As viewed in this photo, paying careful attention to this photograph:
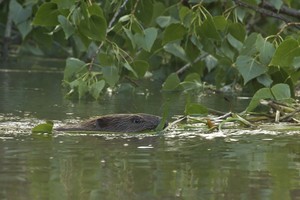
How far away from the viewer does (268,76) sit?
28.6 ft

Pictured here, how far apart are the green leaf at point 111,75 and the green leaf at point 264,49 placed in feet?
3.67

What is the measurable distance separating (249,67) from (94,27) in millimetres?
1348

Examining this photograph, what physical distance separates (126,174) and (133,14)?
2868 millimetres

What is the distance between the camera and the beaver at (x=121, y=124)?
7.78m

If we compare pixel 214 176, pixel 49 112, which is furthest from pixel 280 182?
pixel 49 112

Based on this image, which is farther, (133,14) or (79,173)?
(133,14)

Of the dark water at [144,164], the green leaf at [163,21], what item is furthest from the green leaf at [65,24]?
the green leaf at [163,21]

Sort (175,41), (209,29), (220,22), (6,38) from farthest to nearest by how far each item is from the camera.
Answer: (6,38) → (175,41) → (220,22) → (209,29)

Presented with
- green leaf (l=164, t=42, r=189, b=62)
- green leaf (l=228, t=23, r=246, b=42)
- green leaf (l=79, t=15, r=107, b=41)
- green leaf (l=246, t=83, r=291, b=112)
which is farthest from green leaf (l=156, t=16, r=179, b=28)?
green leaf (l=246, t=83, r=291, b=112)

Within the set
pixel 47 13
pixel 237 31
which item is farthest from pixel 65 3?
pixel 237 31

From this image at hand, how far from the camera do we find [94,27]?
7.90m

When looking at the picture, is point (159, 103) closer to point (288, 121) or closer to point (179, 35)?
point (179, 35)

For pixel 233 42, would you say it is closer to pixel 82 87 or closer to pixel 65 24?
pixel 82 87

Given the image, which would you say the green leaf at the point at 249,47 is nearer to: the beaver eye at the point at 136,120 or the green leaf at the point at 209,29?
the green leaf at the point at 209,29
